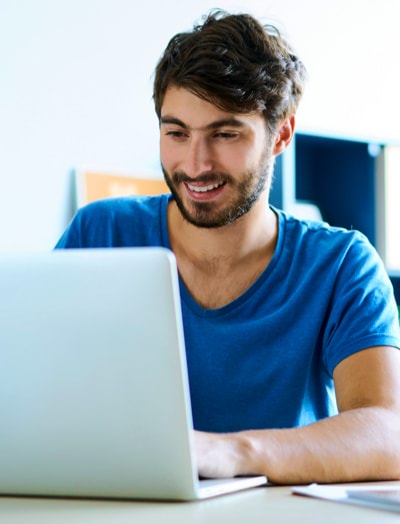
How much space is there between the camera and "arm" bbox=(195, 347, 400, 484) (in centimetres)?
113

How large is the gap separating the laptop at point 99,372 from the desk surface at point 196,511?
0.02 m

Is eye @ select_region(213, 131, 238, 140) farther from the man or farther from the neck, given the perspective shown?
the neck

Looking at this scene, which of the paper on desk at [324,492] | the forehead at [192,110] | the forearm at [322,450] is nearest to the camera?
the paper on desk at [324,492]

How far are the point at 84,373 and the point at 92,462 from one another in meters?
0.11

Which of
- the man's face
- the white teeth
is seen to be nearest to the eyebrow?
the man's face

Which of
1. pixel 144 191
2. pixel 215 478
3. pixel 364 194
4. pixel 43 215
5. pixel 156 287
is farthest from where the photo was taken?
pixel 364 194

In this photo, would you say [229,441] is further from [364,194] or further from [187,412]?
[364,194]

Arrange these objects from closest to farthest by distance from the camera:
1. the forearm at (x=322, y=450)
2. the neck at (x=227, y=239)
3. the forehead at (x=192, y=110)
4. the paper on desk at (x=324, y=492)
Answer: the paper on desk at (x=324, y=492) < the forearm at (x=322, y=450) < the forehead at (x=192, y=110) < the neck at (x=227, y=239)

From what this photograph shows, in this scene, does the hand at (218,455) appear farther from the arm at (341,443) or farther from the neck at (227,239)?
the neck at (227,239)

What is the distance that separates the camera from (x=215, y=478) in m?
1.11

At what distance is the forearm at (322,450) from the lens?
1.14m

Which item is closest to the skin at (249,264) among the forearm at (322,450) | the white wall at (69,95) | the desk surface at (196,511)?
the forearm at (322,450)

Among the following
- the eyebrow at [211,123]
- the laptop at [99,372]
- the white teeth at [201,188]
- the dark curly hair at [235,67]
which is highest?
the dark curly hair at [235,67]

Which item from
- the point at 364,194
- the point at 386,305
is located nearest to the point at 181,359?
the point at 386,305
